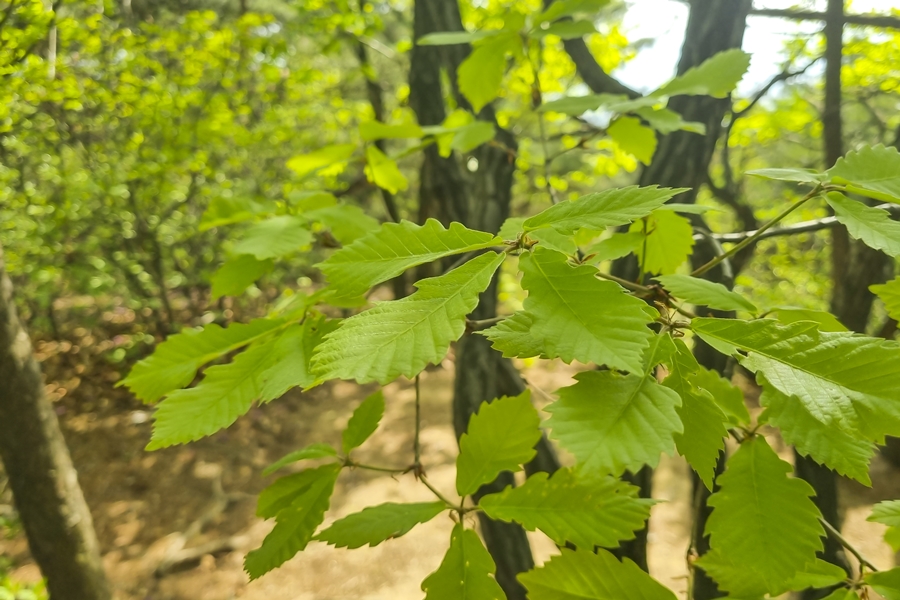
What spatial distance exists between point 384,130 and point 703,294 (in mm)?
746

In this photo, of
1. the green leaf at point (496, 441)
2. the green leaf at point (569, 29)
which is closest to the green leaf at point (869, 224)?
the green leaf at point (496, 441)

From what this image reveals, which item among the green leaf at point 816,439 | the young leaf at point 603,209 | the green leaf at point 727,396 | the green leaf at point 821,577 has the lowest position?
the green leaf at point 821,577

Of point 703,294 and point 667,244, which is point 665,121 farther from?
point 703,294

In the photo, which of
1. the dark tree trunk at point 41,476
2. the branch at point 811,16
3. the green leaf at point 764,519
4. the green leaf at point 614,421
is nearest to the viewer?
the green leaf at point 614,421

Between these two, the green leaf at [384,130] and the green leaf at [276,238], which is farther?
the green leaf at [384,130]

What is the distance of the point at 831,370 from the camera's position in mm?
449

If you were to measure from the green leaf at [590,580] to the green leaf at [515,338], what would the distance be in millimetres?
331

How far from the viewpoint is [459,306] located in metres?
0.46

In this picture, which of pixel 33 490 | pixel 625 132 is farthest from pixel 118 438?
pixel 625 132

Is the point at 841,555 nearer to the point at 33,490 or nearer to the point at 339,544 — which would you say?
the point at 339,544

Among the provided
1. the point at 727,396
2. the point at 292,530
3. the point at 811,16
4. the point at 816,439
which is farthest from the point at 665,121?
the point at 811,16

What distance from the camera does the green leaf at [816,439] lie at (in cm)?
49

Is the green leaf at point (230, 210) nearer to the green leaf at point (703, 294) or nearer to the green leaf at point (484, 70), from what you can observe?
the green leaf at point (484, 70)

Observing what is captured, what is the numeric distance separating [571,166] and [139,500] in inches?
287
